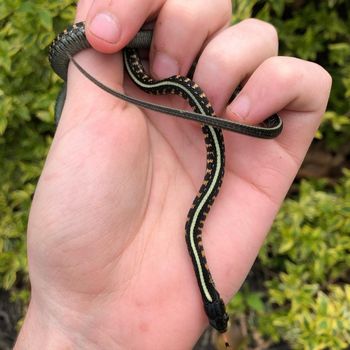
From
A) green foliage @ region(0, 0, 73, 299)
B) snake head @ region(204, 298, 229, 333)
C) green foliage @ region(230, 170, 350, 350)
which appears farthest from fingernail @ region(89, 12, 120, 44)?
green foliage @ region(230, 170, 350, 350)

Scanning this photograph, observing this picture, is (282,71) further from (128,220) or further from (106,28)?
(128,220)

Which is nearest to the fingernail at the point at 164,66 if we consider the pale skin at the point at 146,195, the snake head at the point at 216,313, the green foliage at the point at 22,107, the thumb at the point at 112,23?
the pale skin at the point at 146,195

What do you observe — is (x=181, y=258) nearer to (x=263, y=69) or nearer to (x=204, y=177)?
(x=204, y=177)

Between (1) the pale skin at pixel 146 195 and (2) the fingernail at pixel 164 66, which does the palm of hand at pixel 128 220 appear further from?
(2) the fingernail at pixel 164 66

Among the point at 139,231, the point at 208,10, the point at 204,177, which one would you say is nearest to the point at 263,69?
the point at 208,10

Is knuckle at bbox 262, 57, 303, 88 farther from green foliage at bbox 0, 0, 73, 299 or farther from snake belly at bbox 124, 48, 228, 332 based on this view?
green foliage at bbox 0, 0, 73, 299
